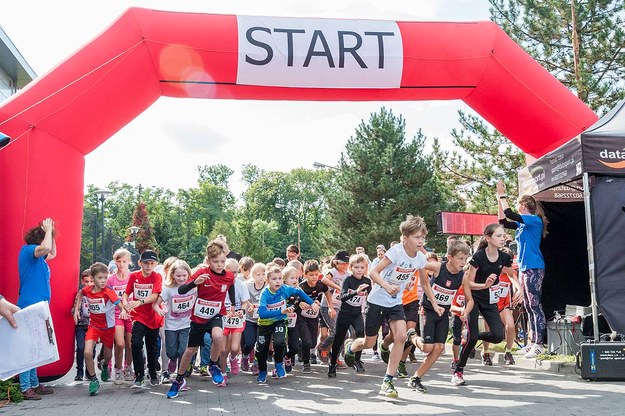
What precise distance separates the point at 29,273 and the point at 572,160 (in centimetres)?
727

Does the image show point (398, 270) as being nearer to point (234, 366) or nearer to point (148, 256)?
point (148, 256)

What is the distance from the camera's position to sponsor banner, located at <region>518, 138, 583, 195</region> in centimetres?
906

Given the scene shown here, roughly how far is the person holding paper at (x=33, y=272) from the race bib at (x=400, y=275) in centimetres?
424

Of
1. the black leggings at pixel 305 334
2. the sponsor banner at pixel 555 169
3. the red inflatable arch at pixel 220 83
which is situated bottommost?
the black leggings at pixel 305 334

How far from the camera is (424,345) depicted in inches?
336

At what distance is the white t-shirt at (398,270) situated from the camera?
820cm

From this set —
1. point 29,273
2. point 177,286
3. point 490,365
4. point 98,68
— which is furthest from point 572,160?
point 29,273

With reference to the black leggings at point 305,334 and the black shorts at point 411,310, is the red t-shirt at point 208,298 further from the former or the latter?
the black shorts at point 411,310

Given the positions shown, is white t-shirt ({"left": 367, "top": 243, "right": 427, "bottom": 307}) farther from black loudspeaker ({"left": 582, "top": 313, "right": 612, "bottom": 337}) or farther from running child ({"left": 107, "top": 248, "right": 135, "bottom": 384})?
running child ({"left": 107, "top": 248, "right": 135, "bottom": 384})

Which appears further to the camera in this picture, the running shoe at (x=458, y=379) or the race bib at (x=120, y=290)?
the race bib at (x=120, y=290)

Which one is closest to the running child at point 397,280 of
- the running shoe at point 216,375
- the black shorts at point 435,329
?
the black shorts at point 435,329

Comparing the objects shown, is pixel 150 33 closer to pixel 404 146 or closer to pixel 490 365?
pixel 490 365

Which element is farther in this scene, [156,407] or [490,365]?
[490,365]

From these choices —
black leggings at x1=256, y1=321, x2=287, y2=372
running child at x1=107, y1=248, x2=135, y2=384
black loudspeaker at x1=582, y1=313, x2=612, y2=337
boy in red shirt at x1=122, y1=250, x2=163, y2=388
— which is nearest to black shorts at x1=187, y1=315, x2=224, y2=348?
boy in red shirt at x1=122, y1=250, x2=163, y2=388
